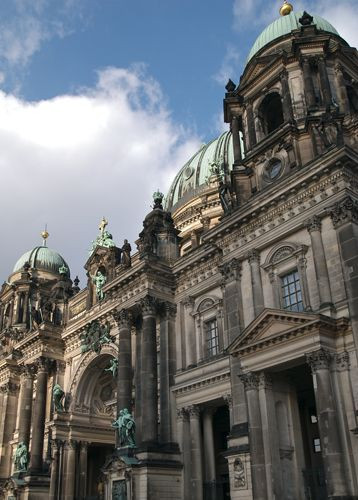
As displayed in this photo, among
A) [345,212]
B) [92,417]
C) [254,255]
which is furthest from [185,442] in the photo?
[345,212]

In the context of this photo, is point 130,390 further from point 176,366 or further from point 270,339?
point 270,339

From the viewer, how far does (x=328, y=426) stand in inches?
822

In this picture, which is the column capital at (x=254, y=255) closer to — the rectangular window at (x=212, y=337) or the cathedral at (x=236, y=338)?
the cathedral at (x=236, y=338)

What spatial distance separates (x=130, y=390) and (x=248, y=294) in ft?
31.4

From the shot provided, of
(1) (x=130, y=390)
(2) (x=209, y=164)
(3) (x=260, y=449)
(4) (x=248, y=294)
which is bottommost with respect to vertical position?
(3) (x=260, y=449)

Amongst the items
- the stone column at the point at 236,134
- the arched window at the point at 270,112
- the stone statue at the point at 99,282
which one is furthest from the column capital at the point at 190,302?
the arched window at the point at 270,112

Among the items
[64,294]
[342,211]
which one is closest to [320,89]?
[342,211]

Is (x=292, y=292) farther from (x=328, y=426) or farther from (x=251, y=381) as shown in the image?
(x=328, y=426)

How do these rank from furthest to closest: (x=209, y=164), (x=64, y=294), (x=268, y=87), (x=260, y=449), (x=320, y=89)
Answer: (x=209, y=164), (x=64, y=294), (x=268, y=87), (x=320, y=89), (x=260, y=449)

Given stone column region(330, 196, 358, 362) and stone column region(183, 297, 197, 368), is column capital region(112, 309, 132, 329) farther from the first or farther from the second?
stone column region(330, 196, 358, 362)

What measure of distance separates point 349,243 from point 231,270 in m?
7.06

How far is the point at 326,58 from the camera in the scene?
103ft

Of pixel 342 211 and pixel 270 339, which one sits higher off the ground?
pixel 342 211

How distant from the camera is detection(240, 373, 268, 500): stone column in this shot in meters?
22.8
